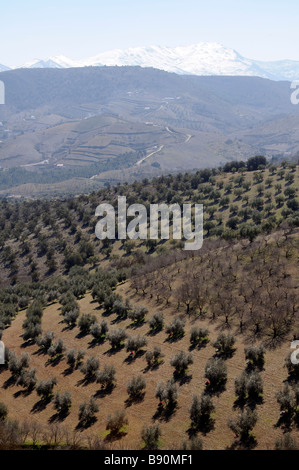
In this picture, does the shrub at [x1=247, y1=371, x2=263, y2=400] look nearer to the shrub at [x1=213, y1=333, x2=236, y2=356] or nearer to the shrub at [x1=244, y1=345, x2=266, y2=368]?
the shrub at [x1=244, y1=345, x2=266, y2=368]

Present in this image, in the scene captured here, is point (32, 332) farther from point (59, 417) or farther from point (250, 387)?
point (250, 387)

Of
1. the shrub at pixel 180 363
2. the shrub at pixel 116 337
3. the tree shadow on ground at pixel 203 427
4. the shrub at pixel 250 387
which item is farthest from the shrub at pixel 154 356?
the tree shadow on ground at pixel 203 427

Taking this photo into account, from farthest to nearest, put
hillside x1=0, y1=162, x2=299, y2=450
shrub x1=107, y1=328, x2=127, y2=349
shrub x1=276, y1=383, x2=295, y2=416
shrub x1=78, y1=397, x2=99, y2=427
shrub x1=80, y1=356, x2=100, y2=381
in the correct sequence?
shrub x1=107, y1=328, x2=127, y2=349
shrub x1=80, y1=356, x2=100, y2=381
shrub x1=78, y1=397, x2=99, y2=427
hillside x1=0, y1=162, x2=299, y2=450
shrub x1=276, y1=383, x2=295, y2=416

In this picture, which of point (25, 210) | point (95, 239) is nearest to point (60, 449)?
point (95, 239)

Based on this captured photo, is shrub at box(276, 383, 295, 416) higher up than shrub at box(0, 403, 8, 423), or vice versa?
shrub at box(276, 383, 295, 416)

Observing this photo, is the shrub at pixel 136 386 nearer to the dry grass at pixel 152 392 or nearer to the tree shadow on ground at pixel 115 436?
the dry grass at pixel 152 392

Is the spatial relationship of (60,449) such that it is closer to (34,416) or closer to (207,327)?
(34,416)

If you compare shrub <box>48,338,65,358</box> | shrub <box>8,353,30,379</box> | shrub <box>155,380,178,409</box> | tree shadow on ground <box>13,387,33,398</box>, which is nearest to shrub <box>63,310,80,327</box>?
shrub <box>48,338,65,358</box>

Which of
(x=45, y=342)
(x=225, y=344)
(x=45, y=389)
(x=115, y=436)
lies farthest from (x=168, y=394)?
(x=45, y=342)
